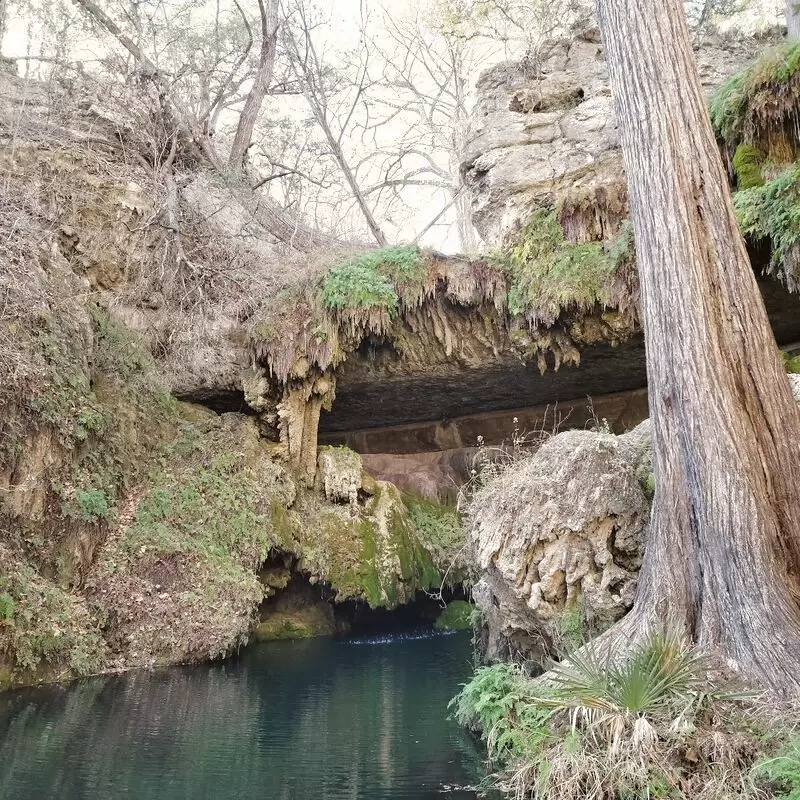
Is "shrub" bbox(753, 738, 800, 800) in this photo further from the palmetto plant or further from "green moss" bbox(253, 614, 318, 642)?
"green moss" bbox(253, 614, 318, 642)

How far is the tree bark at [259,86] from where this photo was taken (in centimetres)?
1490

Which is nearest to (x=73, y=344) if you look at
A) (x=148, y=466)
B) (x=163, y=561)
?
(x=148, y=466)

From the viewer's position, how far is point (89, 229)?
12031 mm

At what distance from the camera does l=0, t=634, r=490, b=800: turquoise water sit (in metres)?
4.89

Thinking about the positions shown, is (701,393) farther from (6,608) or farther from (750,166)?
(6,608)

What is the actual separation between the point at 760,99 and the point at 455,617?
9406 millimetres

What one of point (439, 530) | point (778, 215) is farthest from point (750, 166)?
point (439, 530)

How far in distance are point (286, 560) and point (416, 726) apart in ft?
17.7

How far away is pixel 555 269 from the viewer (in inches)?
430

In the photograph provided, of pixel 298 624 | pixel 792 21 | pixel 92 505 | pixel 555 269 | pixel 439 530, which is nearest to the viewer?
pixel 92 505

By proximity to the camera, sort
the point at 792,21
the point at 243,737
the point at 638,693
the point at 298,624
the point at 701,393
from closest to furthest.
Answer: the point at 638,693
the point at 701,393
the point at 243,737
the point at 792,21
the point at 298,624

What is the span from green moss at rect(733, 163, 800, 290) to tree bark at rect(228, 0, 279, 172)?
9.91 metres

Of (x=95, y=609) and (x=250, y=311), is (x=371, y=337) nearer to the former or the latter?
(x=250, y=311)

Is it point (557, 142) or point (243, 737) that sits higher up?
point (557, 142)
